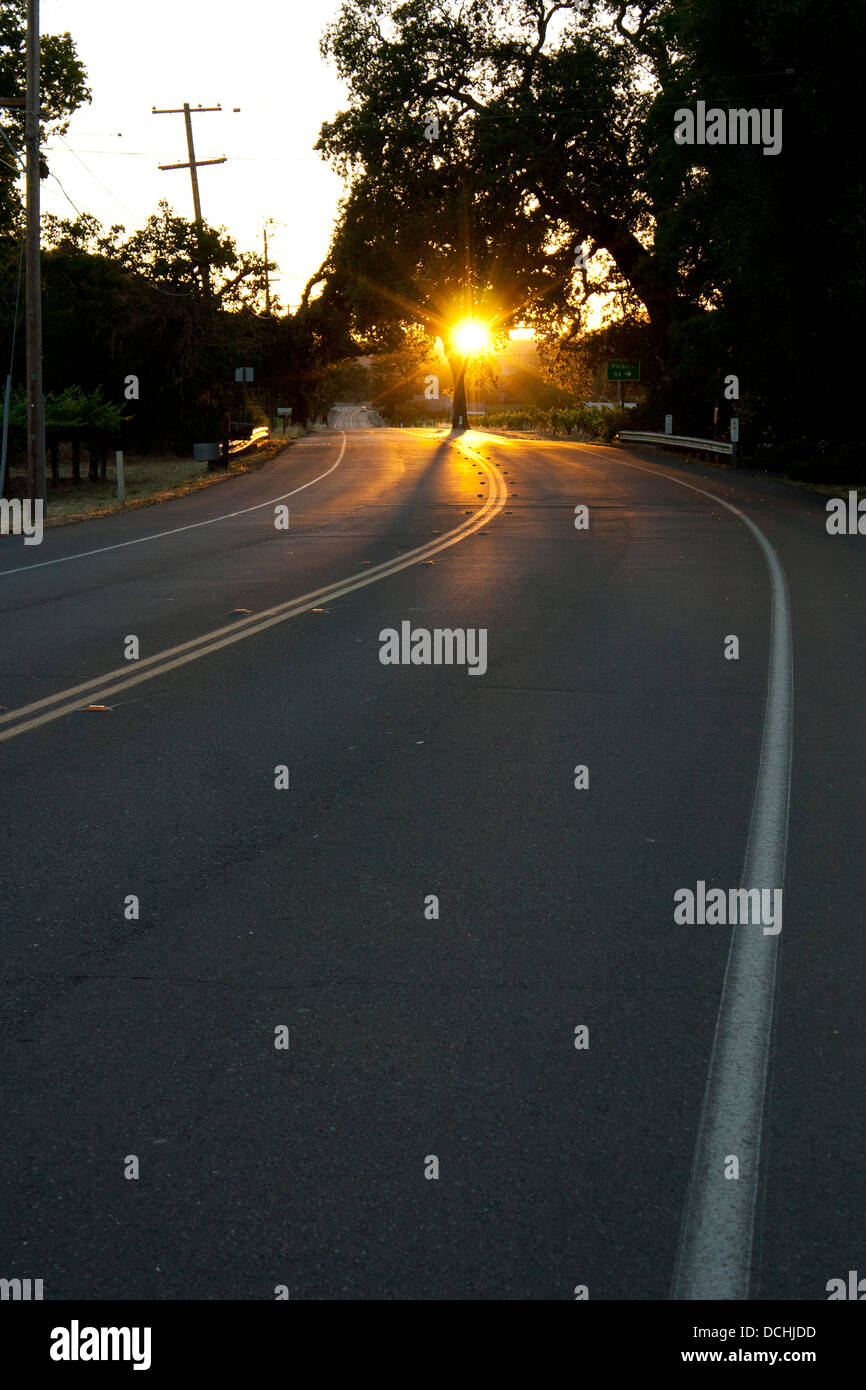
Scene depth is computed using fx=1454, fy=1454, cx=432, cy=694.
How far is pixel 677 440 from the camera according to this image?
1832 inches

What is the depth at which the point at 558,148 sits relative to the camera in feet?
171

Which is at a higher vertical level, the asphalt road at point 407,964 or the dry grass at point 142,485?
the dry grass at point 142,485

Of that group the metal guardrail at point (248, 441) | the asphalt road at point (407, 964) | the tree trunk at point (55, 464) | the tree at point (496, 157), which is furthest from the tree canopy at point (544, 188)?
the asphalt road at point (407, 964)

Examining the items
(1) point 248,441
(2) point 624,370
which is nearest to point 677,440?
(2) point 624,370

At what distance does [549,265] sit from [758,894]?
53.6m

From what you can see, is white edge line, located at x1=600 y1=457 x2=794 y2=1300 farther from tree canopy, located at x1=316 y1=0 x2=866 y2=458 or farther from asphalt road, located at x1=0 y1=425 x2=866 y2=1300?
tree canopy, located at x1=316 y1=0 x2=866 y2=458

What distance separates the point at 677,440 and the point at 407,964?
4325 cm

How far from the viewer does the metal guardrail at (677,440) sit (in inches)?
1657

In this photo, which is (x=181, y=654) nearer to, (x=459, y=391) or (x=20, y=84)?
(x=20, y=84)

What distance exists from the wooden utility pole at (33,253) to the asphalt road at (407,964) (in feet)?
53.1

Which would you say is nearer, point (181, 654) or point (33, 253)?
point (181, 654)

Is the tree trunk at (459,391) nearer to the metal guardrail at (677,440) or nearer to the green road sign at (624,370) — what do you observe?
the green road sign at (624,370)

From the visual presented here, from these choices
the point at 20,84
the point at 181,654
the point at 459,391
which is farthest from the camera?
the point at 459,391

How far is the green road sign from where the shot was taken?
177 feet
